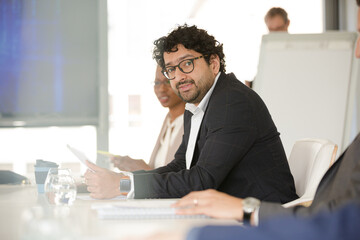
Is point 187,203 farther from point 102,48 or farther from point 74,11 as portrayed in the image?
point 74,11

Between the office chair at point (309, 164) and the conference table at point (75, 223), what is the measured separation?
2.56 ft

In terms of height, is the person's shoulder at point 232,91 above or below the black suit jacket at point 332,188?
above

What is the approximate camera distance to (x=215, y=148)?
2205 mm

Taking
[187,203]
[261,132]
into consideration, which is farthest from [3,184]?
[187,203]

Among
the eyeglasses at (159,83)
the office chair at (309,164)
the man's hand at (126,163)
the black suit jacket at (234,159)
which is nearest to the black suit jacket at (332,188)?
the office chair at (309,164)

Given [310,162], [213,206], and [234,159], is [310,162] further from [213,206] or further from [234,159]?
[213,206]

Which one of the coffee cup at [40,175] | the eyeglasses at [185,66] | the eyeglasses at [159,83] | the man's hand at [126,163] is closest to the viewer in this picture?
the coffee cup at [40,175]

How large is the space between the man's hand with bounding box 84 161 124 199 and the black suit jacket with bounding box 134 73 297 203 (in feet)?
0.34

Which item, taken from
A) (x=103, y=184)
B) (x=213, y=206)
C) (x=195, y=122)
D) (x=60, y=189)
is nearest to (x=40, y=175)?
(x=103, y=184)

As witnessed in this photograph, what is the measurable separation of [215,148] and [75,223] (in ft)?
3.21

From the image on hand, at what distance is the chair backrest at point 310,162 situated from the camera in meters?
2.22

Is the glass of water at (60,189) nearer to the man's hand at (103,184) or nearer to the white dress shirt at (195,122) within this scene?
the man's hand at (103,184)

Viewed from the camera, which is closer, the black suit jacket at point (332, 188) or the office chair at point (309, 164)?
the black suit jacket at point (332, 188)

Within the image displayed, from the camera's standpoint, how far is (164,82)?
13.3 ft
